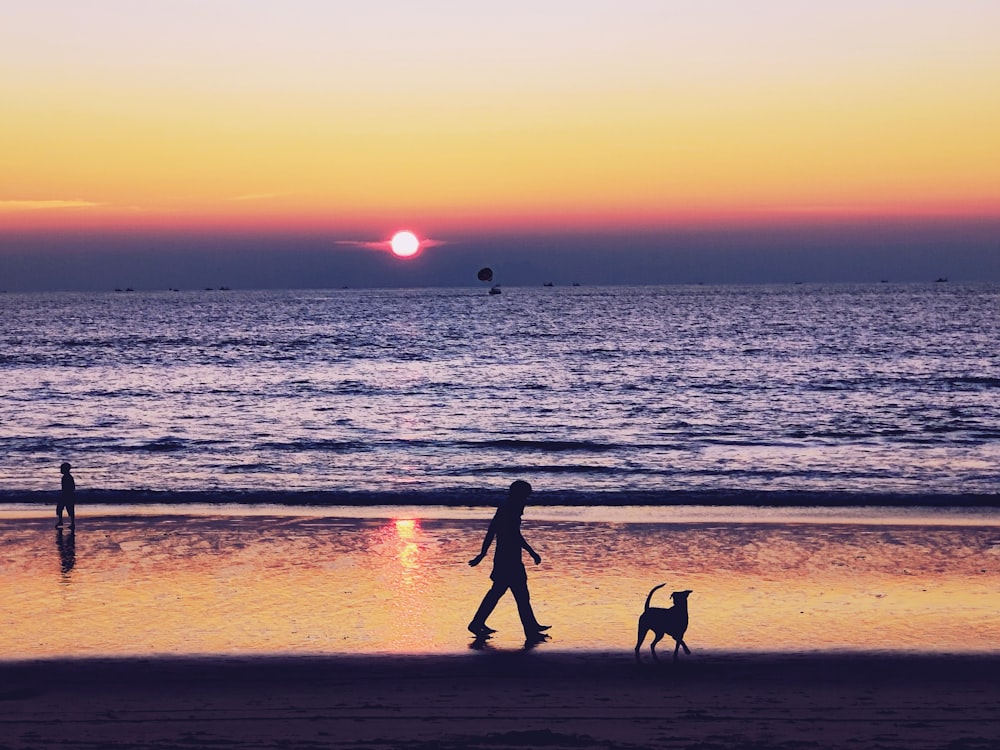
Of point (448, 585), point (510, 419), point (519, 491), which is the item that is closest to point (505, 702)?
point (519, 491)

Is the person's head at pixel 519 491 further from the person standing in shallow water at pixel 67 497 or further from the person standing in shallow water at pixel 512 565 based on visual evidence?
the person standing in shallow water at pixel 67 497

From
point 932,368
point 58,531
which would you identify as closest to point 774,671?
point 58,531

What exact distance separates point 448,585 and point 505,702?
4.72m

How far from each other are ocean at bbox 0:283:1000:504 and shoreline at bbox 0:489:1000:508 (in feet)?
0.52

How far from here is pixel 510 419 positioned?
3938 cm

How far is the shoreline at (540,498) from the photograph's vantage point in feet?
69.7

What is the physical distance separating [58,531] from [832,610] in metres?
13.4

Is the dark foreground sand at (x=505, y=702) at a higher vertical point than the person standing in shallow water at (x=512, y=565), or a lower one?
lower

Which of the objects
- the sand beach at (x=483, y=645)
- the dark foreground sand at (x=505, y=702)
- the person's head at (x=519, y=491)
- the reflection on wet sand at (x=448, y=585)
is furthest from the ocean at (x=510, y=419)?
the dark foreground sand at (x=505, y=702)

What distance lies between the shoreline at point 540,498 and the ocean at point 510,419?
6.2 inches

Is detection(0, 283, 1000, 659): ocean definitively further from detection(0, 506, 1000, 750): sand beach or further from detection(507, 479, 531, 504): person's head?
detection(507, 479, 531, 504): person's head

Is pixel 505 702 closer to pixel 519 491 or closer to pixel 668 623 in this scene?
pixel 668 623

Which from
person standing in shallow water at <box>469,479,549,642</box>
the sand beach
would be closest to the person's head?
person standing in shallow water at <box>469,479,549,642</box>

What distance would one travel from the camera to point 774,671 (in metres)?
9.93
